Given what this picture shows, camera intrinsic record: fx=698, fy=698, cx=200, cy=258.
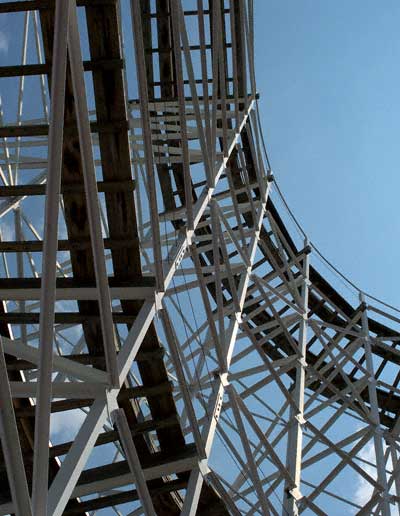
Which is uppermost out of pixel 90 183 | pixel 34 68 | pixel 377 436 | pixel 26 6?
pixel 26 6

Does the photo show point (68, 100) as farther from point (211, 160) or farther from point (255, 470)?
point (255, 470)

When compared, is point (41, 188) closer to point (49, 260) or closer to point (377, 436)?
point (49, 260)

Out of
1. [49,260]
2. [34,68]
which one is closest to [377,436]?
[34,68]

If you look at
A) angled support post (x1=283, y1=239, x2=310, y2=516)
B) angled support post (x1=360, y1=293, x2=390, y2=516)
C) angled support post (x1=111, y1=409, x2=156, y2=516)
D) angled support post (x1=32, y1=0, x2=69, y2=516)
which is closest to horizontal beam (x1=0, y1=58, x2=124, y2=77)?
angled support post (x1=32, y1=0, x2=69, y2=516)

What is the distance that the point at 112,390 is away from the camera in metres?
6.57

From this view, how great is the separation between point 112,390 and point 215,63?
6871 millimetres

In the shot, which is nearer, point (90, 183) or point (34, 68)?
point (90, 183)

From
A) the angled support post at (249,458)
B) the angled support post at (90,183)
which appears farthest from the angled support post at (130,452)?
the angled support post at (249,458)

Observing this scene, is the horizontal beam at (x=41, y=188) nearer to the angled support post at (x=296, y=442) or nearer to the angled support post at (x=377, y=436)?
the angled support post at (x=296, y=442)

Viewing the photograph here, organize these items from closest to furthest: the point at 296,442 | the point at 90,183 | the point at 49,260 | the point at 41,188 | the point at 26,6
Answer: the point at 49,260
the point at 90,183
the point at 26,6
the point at 41,188
the point at 296,442

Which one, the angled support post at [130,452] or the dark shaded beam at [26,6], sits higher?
the dark shaded beam at [26,6]

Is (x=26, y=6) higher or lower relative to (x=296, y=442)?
higher

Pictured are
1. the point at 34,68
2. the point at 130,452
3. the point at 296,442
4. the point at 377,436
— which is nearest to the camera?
the point at 130,452

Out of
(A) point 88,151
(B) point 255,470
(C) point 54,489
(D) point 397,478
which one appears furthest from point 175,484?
(D) point 397,478
